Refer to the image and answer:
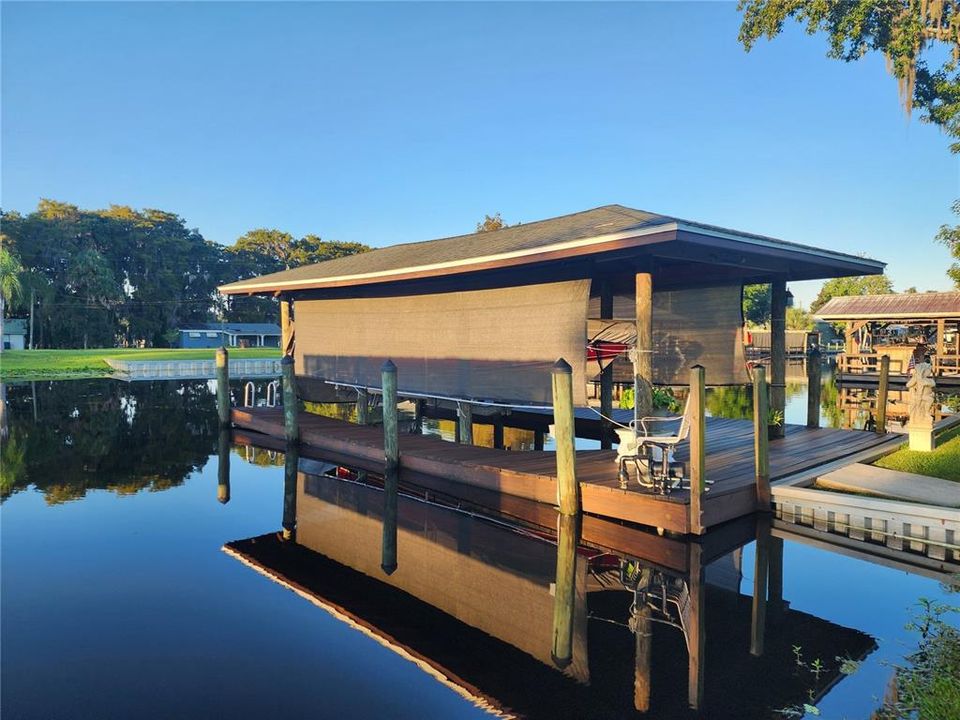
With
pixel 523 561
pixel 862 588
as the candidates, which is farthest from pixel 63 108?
pixel 862 588

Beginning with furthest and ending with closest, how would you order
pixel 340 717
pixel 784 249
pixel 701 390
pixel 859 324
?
pixel 859 324, pixel 784 249, pixel 701 390, pixel 340 717

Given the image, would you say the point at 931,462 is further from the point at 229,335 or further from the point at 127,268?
the point at 127,268

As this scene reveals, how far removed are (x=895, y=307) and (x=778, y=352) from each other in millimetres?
22582

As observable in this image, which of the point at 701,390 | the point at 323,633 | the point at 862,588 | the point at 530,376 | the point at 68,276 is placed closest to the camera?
the point at 323,633

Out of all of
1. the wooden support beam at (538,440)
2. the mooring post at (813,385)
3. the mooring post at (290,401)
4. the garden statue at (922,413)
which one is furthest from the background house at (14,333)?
the garden statue at (922,413)

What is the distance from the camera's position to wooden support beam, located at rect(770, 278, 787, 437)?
11948mm

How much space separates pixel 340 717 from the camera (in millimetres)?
4555

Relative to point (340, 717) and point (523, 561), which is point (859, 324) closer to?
point (523, 561)

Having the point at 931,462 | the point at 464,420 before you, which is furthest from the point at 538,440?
the point at 931,462

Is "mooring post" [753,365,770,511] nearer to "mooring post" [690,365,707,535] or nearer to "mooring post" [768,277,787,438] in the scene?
"mooring post" [690,365,707,535]

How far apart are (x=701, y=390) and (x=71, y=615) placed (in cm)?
772

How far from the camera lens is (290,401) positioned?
582 inches

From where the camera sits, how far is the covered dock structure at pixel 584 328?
842 centimetres

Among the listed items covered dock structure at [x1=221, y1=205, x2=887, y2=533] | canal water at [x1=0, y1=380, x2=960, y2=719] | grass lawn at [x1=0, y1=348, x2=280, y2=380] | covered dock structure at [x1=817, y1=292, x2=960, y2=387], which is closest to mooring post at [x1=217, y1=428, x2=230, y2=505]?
canal water at [x1=0, y1=380, x2=960, y2=719]
